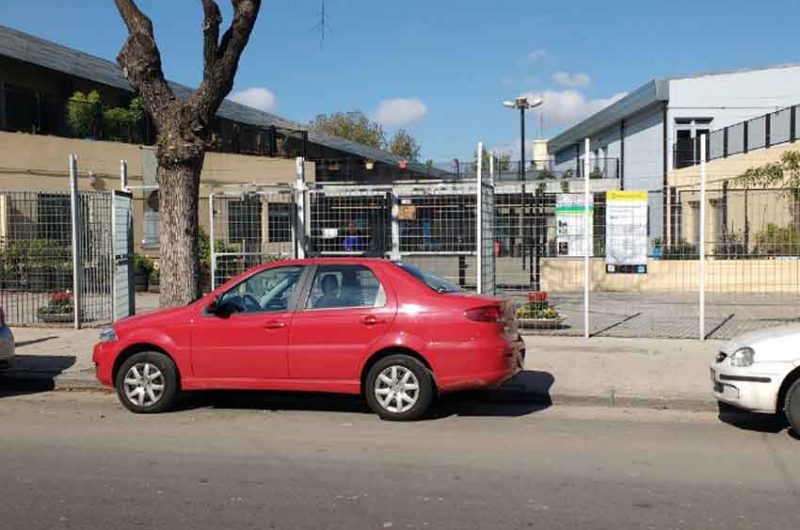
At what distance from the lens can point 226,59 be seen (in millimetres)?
10016

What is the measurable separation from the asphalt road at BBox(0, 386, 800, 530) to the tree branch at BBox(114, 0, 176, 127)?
3918 mm

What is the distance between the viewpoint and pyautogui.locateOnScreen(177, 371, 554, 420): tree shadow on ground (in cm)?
838

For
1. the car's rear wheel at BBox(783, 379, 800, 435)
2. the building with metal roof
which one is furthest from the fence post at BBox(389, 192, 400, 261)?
the building with metal roof

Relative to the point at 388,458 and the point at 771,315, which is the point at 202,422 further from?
the point at 771,315

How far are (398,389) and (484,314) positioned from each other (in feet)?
3.54

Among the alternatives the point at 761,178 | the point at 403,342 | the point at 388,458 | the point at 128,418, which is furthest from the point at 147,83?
the point at 761,178

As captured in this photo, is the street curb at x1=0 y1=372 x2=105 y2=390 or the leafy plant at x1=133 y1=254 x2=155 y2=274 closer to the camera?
the street curb at x1=0 y1=372 x2=105 y2=390

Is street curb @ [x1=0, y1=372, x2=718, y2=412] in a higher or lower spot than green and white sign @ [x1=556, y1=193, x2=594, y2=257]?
lower

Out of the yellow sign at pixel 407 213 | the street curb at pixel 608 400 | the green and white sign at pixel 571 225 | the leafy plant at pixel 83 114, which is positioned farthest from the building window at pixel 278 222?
the leafy plant at pixel 83 114

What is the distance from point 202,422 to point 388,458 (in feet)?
7.54

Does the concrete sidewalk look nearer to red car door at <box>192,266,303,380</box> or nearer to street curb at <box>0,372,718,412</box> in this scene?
street curb at <box>0,372,718,412</box>

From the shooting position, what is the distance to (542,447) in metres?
6.73

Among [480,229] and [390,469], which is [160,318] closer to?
[390,469]

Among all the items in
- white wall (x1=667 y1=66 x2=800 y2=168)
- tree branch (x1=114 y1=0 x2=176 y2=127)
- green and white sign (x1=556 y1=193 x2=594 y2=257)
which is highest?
white wall (x1=667 y1=66 x2=800 y2=168)
